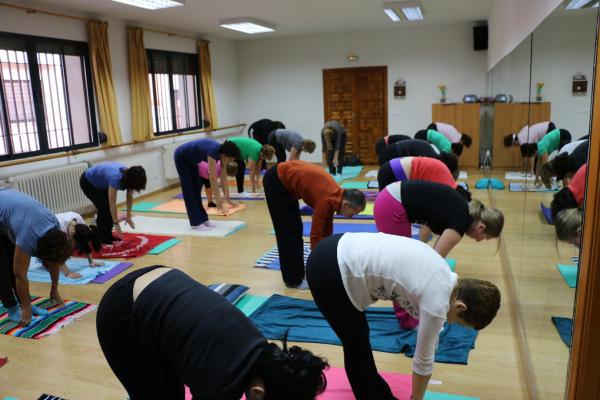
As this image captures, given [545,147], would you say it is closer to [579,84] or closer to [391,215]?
[579,84]

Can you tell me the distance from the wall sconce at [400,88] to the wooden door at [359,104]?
212 mm

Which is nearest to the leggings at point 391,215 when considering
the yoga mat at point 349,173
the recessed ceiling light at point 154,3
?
the recessed ceiling light at point 154,3

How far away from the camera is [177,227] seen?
557cm

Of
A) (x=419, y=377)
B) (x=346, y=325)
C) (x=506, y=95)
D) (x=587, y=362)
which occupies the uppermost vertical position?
(x=506, y=95)

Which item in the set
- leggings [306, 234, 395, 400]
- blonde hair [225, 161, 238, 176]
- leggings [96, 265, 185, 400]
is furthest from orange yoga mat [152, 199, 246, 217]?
leggings [96, 265, 185, 400]

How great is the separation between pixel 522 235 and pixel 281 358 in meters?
2.19

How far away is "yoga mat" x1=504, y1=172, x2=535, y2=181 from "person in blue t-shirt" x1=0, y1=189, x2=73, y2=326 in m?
2.68

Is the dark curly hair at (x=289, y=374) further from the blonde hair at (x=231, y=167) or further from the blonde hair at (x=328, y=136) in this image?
the blonde hair at (x=328, y=136)

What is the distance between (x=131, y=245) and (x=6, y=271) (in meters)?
1.73

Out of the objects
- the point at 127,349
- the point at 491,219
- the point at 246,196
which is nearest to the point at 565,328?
the point at 491,219

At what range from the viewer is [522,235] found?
301cm

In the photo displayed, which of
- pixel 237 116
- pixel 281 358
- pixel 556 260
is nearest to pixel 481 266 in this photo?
pixel 556 260

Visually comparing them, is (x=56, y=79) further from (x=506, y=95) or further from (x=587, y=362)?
(x=587, y=362)

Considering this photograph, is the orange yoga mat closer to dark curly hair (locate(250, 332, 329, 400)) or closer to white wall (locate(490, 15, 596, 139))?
white wall (locate(490, 15, 596, 139))
